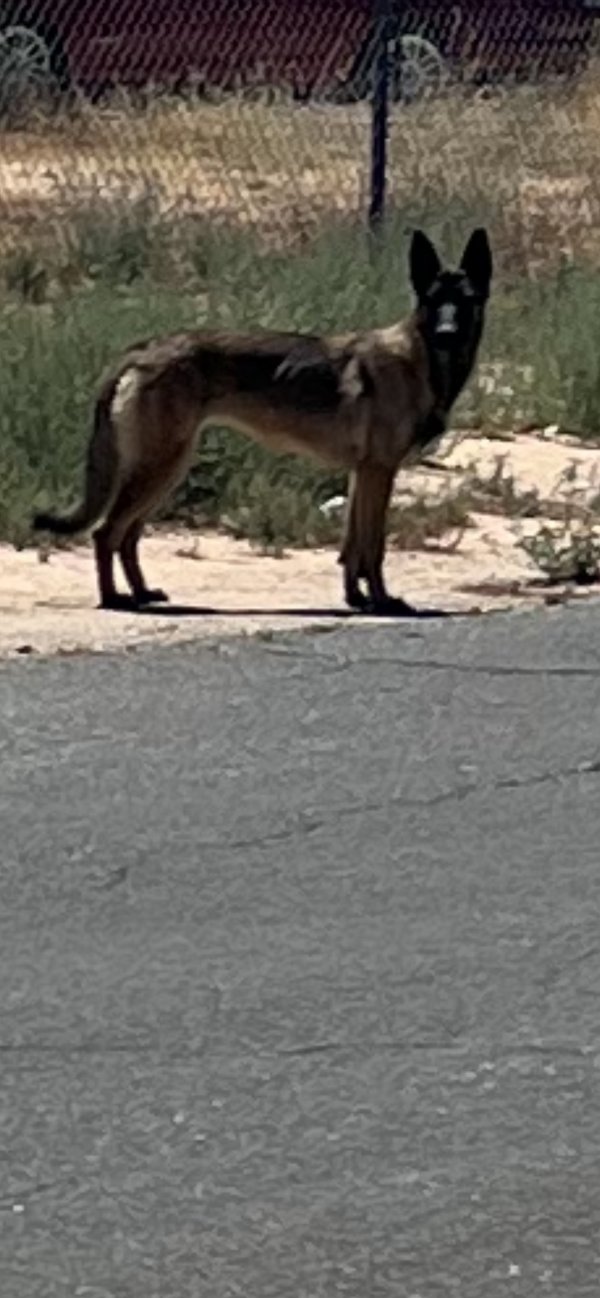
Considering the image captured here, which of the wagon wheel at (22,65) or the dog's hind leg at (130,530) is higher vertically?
the dog's hind leg at (130,530)

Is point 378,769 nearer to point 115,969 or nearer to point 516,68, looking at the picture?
point 115,969

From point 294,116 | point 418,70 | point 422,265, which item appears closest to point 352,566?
point 422,265

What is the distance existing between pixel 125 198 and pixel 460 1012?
14.1 m

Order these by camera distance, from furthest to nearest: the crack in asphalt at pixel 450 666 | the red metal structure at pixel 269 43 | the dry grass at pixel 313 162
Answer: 1. the red metal structure at pixel 269 43
2. the dry grass at pixel 313 162
3. the crack in asphalt at pixel 450 666

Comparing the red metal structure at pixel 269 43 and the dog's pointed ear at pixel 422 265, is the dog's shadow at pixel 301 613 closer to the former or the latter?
the dog's pointed ear at pixel 422 265

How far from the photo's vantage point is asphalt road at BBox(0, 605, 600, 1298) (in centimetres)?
544

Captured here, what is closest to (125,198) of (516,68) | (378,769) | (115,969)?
(516,68)

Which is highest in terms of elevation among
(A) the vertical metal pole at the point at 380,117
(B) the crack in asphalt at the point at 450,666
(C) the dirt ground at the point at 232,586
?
(B) the crack in asphalt at the point at 450,666

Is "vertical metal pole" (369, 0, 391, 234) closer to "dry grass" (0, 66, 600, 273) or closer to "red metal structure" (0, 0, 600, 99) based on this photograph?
"dry grass" (0, 66, 600, 273)

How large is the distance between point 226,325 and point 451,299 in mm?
3012

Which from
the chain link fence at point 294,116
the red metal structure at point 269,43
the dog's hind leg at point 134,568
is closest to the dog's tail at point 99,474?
the dog's hind leg at point 134,568

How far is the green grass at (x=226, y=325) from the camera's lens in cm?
1226

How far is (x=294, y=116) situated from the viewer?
2434 centimetres

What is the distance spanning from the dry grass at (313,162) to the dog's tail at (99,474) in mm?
8229
